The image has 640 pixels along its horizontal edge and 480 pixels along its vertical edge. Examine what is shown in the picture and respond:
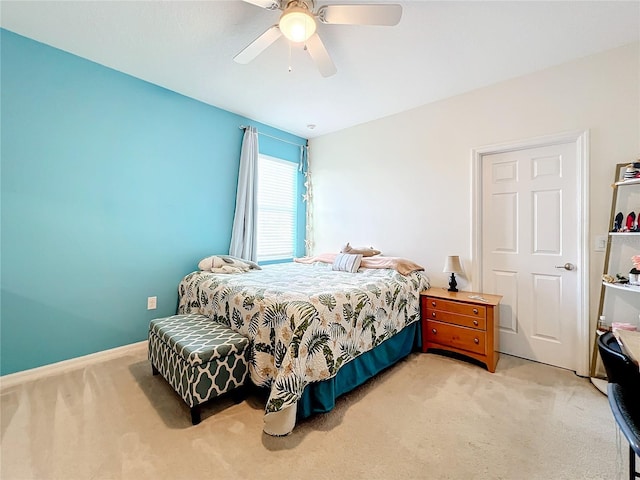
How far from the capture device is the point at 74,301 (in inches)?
Answer: 96.4

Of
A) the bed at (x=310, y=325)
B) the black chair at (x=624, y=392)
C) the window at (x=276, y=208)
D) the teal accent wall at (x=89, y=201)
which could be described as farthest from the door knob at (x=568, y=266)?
the teal accent wall at (x=89, y=201)

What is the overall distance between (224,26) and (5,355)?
2974 millimetres

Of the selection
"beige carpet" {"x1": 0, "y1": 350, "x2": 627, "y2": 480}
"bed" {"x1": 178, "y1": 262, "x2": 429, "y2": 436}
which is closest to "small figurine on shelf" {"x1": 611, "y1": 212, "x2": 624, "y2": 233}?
"beige carpet" {"x1": 0, "y1": 350, "x2": 627, "y2": 480}

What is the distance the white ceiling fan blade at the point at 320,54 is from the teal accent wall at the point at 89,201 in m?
1.82

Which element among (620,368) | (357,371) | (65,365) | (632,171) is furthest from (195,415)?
(632,171)

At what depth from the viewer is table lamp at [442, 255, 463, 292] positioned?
2840 millimetres

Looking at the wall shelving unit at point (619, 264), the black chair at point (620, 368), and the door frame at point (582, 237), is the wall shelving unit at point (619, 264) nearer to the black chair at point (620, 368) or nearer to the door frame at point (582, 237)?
the door frame at point (582, 237)

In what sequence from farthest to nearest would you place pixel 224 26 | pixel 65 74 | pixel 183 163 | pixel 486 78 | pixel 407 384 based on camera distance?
pixel 183 163, pixel 486 78, pixel 65 74, pixel 407 384, pixel 224 26

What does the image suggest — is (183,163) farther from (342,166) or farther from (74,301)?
(342,166)

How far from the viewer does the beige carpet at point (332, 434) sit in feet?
4.58

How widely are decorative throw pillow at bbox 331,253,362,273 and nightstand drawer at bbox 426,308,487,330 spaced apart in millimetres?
853

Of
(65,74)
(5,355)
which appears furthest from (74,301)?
(65,74)

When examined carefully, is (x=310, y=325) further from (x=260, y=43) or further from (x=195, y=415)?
(x=260, y=43)

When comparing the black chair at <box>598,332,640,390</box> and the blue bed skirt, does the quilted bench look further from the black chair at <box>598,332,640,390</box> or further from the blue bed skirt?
the black chair at <box>598,332,640,390</box>
